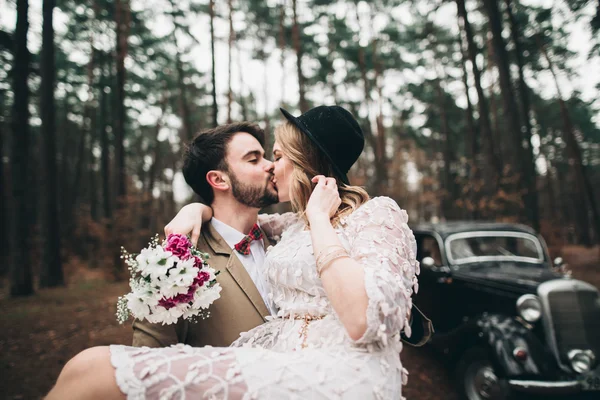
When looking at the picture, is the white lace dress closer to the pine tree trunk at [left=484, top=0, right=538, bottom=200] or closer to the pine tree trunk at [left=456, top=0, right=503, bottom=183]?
the pine tree trunk at [left=456, top=0, right=503, bottom=183]

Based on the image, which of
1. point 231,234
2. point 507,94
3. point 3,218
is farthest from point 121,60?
point 507,94

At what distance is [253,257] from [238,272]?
0.94 feet

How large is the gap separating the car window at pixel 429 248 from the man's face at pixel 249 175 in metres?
3.42

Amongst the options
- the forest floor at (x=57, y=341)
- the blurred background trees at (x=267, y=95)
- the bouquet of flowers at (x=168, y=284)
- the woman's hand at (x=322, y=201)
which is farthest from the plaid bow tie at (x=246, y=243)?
the blurred background trees at (x=267, y=95)

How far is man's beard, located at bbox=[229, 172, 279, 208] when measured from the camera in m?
2.85

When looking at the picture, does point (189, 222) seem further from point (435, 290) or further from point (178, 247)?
point (435, 290)

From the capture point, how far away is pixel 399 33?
19.7m

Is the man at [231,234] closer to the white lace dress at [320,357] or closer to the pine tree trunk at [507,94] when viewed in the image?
the white lace dress at [320,357]

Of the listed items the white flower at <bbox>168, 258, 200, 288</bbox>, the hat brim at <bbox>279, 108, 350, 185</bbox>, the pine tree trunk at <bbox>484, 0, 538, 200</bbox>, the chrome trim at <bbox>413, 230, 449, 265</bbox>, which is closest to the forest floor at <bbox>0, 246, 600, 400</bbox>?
the chrome trim at <bbox>413, 230, 449, 265</bbox>

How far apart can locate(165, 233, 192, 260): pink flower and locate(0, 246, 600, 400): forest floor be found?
14.4 ft

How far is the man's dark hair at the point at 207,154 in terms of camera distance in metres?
3.00

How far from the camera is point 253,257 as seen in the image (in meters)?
2.74

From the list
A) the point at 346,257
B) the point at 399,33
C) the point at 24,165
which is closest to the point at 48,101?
the point at 24,165

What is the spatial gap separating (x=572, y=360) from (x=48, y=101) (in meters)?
13.2
